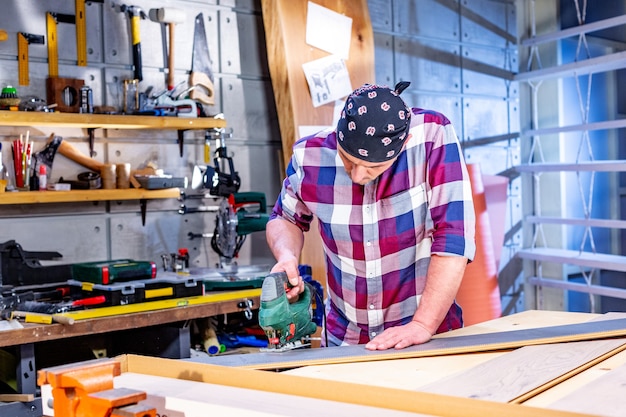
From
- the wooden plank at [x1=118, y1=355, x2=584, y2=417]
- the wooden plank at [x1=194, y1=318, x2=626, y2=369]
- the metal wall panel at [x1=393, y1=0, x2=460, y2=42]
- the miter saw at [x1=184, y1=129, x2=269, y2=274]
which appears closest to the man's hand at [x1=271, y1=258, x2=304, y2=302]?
the wooden plank at [x1=194, y1=318, x2=626, y2=369]

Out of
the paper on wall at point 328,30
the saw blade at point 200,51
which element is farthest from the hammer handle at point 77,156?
the paper on wall at point 328,30

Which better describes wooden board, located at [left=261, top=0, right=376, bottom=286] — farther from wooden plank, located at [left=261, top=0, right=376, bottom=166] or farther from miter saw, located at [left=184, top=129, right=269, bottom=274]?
miter saw, located at [left=184, top=129, right=269, bottom=274]

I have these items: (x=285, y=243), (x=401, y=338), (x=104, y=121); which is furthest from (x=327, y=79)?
(x=401, y=338)

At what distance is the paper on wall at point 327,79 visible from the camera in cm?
434

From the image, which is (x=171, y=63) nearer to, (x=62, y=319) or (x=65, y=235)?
(x=65, y=235)

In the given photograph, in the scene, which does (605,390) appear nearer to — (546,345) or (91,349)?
(546,345)

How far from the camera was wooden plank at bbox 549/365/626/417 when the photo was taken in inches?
54.4

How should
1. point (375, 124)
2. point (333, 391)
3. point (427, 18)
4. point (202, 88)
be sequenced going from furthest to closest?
point (427, 18) → point (202, 88) → point (375, 124) → point (333, 391)

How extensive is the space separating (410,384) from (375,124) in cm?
72

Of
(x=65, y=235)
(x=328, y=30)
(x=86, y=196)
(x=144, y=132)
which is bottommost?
(x=65, y=235)

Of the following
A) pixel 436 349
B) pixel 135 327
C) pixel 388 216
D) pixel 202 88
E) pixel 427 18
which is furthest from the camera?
pixel 427 18

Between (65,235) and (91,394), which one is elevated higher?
(65,235)

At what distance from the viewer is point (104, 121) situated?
11.5 feet

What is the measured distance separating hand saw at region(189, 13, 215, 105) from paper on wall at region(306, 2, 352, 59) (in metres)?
0.59
